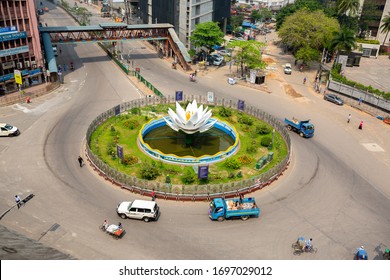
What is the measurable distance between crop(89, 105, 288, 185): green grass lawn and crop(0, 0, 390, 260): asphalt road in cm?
317

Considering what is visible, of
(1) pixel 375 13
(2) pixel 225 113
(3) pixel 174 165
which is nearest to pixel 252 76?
(2) pixel 225 113

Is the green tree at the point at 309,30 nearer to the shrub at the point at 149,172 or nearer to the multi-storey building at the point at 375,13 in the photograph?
the multi-storey building at the point at 375,13

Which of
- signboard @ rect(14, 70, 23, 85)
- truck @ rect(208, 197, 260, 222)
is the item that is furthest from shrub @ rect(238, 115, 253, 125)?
signboard @ rect(14, 70, 23, 85)

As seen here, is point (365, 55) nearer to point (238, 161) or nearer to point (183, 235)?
point (238, 161)

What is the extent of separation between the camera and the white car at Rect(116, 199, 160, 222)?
40.3 metres

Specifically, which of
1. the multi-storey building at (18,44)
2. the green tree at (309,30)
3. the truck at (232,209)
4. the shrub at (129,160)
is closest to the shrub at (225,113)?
the shrub at (129,160)

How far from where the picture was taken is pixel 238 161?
52000 mm

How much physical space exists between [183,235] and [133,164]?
15716mm

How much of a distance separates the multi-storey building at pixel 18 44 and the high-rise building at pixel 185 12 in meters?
41.2

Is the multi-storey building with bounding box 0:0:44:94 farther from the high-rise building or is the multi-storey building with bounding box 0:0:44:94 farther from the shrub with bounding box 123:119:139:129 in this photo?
the high-rise building

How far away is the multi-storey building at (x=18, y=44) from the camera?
72.4 metres

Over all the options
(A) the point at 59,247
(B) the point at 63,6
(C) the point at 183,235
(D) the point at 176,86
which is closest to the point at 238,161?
(C) the point at 183,235

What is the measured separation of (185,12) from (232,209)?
76.2 m

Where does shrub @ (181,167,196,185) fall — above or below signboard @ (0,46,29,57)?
below
